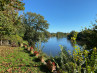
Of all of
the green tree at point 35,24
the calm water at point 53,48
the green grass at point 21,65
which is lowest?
the calm water at point 53,48

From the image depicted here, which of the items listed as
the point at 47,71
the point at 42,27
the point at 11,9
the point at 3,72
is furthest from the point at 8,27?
the point at 42,27

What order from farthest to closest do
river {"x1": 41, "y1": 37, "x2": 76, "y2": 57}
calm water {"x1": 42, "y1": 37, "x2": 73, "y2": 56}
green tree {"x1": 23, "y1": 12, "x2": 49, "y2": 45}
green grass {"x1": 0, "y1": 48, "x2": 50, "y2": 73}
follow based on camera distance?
green tree {"x1": 23, "y1": 12, "x2": 49, "y2": 45} → calm water {"x1": 42, "y1": 37, "x2": 73, "y2": 56} → river {"x1": 41, "y1": 37, "x2": 76, "y2": 57} → green grass {"x1": 0, "y1": 48, "x2": 50, "y2": 73}

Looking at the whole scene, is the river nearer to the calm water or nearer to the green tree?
the calm water

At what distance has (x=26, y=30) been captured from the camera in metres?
14.2

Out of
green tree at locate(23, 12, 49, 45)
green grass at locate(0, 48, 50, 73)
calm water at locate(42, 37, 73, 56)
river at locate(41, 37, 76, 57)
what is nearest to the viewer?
green grass at locate(0, 48, 50, 73)

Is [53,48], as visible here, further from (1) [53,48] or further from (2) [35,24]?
(2) [35,24]

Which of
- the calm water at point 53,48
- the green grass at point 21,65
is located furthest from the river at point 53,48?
the green grass at point 21,65

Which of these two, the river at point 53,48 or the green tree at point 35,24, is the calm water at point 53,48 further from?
the green tree at point 35,24

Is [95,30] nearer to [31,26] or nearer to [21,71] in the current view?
[21,71]

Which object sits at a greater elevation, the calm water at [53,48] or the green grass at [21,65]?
the green grass at [21,65]

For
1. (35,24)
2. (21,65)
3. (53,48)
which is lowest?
(53,48)

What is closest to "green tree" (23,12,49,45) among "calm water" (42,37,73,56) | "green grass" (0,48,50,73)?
"calm water" (42,37,73,56)

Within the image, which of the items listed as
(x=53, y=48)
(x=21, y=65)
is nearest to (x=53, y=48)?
(x=53, y=48)

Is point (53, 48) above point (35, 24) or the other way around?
the other way around
